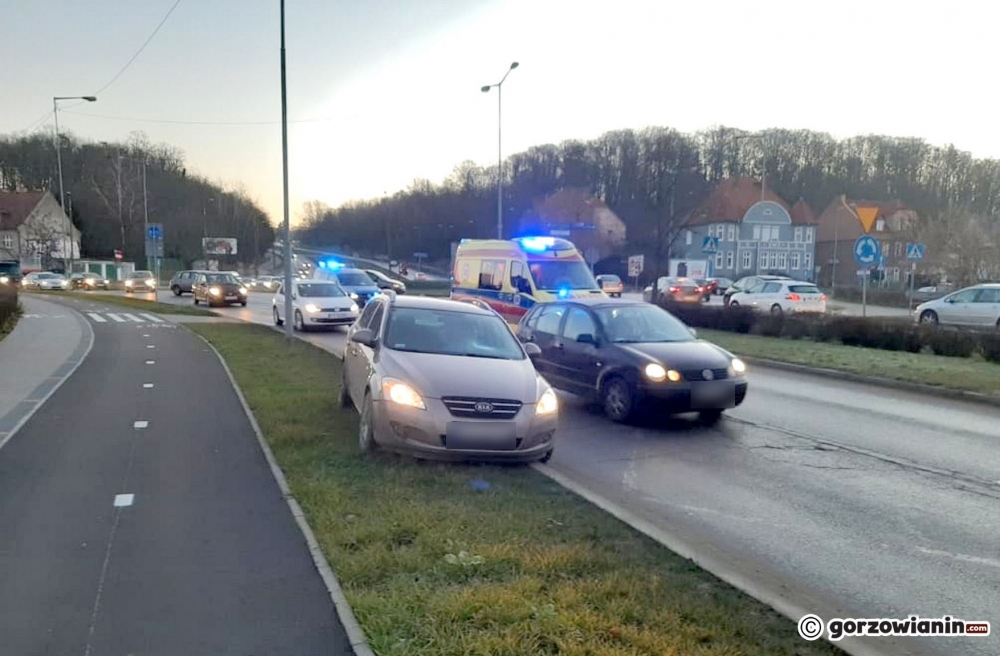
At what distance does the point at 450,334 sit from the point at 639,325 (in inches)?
128

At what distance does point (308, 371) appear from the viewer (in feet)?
43.0

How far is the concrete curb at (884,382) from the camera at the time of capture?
11375 mm

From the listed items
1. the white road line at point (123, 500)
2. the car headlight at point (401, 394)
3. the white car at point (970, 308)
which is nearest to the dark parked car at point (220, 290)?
the white car at point (970, 308)

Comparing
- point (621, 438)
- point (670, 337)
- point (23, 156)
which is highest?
point (23, 156)

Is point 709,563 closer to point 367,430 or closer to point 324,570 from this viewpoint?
point 324,570

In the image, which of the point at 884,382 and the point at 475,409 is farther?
the point at 884,382

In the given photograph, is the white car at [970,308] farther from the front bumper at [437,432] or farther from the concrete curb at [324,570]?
the concrete curb at [324,570]

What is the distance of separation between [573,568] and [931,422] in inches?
296

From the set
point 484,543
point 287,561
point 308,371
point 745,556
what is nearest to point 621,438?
point 745,556

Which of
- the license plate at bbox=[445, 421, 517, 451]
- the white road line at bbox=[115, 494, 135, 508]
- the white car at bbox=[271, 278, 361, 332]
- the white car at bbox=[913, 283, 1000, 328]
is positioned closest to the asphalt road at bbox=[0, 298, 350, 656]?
the white road line at bbox=[115, 494, 135, 508]

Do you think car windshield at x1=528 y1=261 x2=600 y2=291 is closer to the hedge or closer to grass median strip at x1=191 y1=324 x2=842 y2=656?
the hedge

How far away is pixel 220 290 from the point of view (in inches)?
1396

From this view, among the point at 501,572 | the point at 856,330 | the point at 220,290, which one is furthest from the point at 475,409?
the point at 220,290

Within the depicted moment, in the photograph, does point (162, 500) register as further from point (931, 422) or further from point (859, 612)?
point (931, 422)
